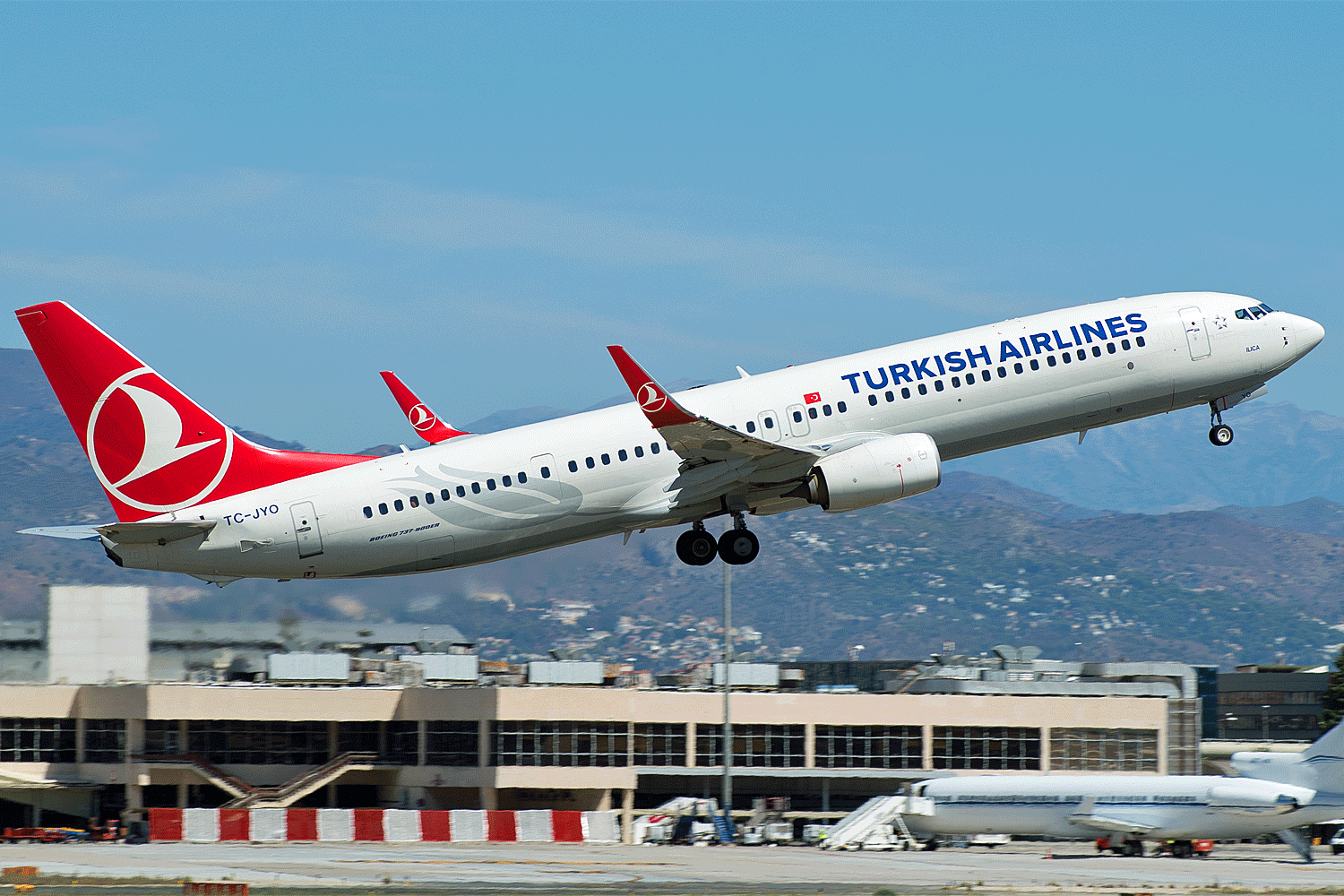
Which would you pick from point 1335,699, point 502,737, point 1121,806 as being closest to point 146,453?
Result: point 502,737

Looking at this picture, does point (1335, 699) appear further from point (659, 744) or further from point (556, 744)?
point (556, 744)

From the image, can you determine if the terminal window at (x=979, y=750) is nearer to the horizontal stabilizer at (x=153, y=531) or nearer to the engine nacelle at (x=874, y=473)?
the engine nacelle at (x=874, y=473)

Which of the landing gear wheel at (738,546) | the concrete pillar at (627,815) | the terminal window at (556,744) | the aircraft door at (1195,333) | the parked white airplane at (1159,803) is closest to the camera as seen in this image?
the landing gear wheel at (738,546)

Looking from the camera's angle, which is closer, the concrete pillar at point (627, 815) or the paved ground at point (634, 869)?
the paved ground at point (634, 869)

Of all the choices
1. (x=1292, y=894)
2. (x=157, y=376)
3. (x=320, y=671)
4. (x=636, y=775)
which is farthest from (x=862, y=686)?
(x=157, y=376)

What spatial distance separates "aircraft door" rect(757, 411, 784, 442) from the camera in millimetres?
48031

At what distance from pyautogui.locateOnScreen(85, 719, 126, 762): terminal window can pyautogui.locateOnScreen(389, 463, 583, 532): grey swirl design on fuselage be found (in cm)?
4540

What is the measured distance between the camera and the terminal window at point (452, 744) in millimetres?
84562

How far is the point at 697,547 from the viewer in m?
50.2

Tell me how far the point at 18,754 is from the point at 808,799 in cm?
4193

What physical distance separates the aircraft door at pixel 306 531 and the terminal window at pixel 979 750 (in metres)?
52.0

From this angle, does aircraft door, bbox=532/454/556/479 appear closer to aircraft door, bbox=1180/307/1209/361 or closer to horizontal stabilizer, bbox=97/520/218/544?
horizontal stabilizer, bbox=97/520/218/544

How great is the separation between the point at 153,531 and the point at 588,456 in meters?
12.4

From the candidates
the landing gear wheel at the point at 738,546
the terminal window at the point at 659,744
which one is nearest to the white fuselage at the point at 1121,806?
the terminal window at the point at 659,744
